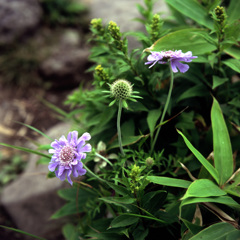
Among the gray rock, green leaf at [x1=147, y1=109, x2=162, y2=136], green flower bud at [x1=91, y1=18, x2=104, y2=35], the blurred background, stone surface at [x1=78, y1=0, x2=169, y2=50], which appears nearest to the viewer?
green leaf at [x1=147, y1=109, x2=162, y2=136]

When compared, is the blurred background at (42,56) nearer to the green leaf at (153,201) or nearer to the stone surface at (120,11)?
the stone surface at (120,11)

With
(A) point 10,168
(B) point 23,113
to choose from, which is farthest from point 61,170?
(B) point 23,113

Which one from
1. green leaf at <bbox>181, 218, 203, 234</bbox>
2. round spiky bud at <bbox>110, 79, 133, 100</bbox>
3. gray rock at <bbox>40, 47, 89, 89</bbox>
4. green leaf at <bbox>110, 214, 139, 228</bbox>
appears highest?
round spiky bud at <bbox>110, 79, 133, 100</bbox>

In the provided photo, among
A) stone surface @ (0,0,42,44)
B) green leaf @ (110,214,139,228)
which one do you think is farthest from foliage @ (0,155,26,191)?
green leaf @ (110,214,139,228)

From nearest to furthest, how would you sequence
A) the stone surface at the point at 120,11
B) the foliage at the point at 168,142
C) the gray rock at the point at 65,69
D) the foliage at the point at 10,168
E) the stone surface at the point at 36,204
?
the foliage at the point at 168,142
the stone surface at the point at 36,204
the foliage at the point at 10,168
the stone surface at the point at 120,11
the gray rock at the point at 65,69

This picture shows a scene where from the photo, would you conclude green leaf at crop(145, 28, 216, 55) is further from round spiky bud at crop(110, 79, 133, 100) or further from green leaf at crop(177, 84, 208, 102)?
round spiky bud at crop(110, 79, 133, 100)

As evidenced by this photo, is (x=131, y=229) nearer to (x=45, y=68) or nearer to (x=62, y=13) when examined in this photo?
(x=45, y=68)

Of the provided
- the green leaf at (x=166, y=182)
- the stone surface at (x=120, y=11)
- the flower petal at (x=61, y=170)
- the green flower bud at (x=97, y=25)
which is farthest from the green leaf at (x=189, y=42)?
the stone surface at (x=120, y=11)
